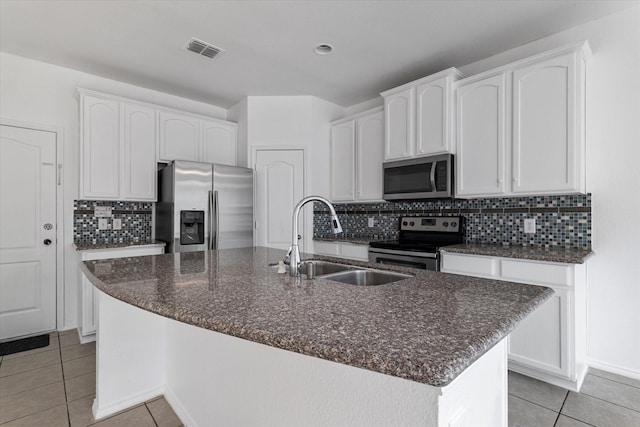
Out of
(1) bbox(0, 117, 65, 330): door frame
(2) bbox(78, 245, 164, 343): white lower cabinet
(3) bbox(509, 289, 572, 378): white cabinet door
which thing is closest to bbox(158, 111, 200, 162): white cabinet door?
(1) bbox(0, 117, 65, 330): door frame

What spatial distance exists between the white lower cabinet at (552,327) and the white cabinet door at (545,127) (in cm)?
60

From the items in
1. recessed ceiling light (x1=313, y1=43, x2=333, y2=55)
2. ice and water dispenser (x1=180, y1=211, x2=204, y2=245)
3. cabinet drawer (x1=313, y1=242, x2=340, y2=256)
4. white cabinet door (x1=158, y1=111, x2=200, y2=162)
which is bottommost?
cabinet drawer (x1=313, y1=242, x2=340, y2=256)

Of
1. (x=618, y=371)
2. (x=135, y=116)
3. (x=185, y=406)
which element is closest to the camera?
(x=185, y=406)

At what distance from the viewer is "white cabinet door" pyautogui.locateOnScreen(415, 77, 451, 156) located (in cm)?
285

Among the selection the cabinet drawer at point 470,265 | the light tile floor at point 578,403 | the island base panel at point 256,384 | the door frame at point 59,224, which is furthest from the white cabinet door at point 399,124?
the door frame at point 59,224

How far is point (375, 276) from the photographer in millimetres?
1592

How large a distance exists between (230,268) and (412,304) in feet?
3.02

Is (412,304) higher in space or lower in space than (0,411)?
higher

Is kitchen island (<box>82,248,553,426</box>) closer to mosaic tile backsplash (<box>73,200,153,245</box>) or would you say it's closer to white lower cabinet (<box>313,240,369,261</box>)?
white lower cabinet (<box>313,240,369,261</box>)

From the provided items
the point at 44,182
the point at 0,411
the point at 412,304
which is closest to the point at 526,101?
the point at 412,304

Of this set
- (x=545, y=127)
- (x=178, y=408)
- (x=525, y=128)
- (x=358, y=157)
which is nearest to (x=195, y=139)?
(x=358, y=157)

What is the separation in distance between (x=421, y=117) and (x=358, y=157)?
3.15 feet

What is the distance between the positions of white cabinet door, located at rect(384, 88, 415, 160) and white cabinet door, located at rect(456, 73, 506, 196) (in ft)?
1.42

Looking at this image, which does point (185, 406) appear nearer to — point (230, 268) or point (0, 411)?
point (230, 268)
